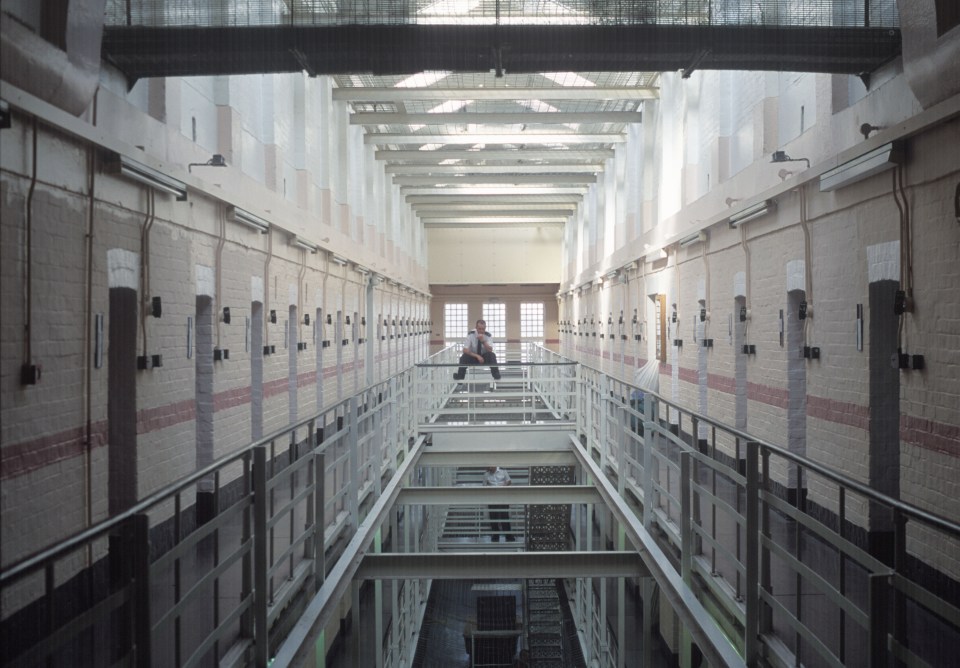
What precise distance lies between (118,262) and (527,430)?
613 cm

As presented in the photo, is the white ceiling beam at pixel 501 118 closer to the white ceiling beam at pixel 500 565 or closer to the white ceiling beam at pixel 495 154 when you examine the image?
the white ceiling beam at pixel 495 154

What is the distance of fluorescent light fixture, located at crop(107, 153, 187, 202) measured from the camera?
5.32 metres

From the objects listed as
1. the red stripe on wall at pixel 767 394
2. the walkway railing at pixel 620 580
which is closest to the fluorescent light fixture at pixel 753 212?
the red stripe on wall at pixel 767 394

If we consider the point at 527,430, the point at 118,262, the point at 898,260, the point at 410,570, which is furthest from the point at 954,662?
the point at 527,430

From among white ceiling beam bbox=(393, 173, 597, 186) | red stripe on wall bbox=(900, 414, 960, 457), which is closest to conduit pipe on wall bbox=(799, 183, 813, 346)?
red stripe on wall bbox=(900, 414, 960, 457)

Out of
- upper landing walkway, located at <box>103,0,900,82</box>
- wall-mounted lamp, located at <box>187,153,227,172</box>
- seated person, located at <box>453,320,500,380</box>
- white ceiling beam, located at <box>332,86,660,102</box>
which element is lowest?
seated person, located at <box>453,320,500,380</box>

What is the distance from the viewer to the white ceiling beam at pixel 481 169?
774 inches

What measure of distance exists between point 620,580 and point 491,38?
5.10 metres

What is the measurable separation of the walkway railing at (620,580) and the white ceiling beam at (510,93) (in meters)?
6.77

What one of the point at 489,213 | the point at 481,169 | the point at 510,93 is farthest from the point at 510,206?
the point at 510,93

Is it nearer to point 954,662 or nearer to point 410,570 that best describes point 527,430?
point 410,570

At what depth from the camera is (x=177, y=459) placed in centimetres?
671

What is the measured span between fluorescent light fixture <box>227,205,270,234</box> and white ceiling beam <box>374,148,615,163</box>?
9.60 m

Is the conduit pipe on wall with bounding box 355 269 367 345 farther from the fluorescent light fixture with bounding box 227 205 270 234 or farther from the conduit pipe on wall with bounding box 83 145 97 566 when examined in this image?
the conduit pipe on wall with bounding box 83 145 97 566
